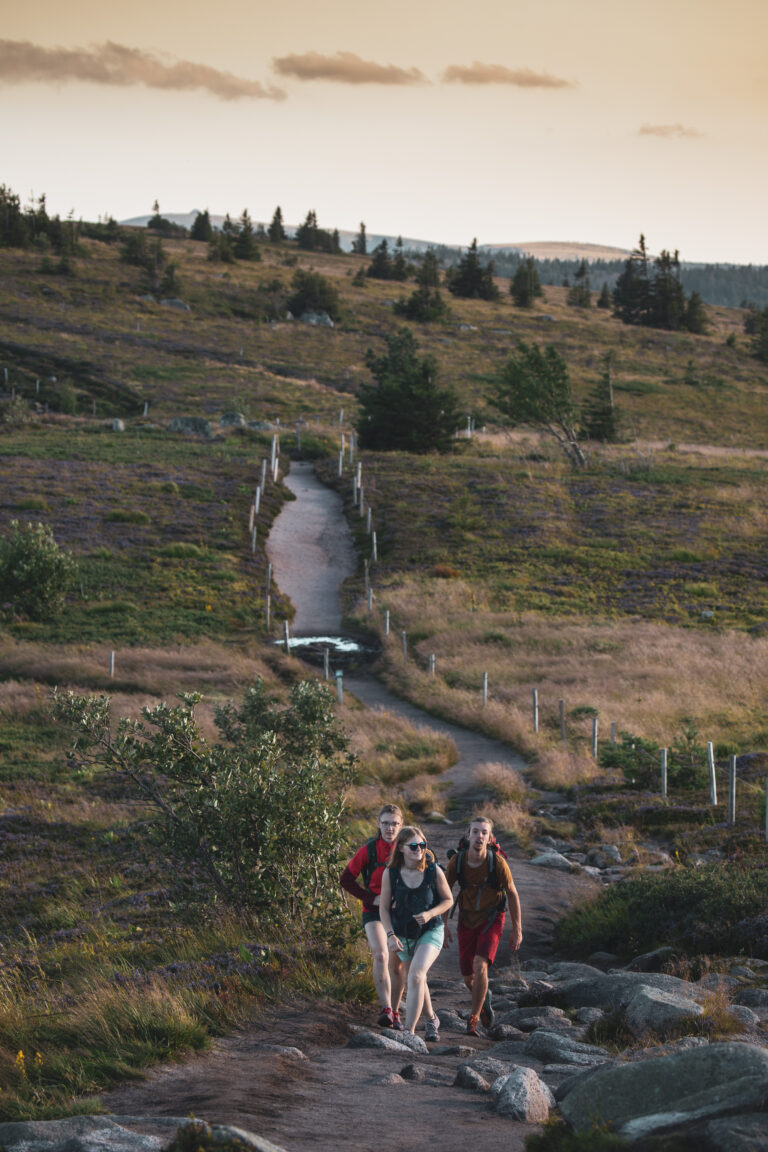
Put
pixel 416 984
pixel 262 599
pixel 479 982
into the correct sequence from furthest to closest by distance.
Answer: pixel 262 599 < pixel 479 982 < pixel 416 984


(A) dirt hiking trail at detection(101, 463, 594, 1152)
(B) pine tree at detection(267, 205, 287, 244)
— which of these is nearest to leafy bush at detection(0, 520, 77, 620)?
(A) dirt hiking trail at detection(101, 463, 594, 1152)

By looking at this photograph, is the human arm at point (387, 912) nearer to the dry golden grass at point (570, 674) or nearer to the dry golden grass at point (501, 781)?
the dry golden grass at point (501, 781)

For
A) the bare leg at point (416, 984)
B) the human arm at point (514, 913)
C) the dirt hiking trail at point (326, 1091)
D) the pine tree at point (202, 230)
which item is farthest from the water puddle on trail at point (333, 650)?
the pine tree at point (202, 230)

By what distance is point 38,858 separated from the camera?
16.0 meters

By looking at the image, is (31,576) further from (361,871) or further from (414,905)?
(414,905)

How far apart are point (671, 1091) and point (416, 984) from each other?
3236mm

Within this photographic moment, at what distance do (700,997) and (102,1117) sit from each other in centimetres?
513

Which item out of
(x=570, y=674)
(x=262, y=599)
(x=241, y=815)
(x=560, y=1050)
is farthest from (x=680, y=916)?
(x=262, y=599)

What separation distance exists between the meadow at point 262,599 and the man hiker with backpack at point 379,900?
561 millimetres

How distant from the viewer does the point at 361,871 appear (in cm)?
877

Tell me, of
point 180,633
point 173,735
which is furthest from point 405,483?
point 173,735

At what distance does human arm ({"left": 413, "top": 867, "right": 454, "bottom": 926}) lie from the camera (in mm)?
8102

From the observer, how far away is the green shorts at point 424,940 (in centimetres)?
814

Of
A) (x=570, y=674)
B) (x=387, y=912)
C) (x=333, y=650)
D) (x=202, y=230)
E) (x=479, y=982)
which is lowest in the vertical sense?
(x=333, y=650)
